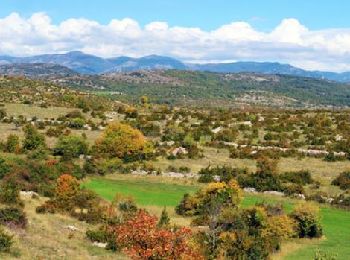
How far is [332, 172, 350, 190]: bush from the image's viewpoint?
50.1 meters

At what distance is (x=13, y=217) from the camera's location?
32.5 metres

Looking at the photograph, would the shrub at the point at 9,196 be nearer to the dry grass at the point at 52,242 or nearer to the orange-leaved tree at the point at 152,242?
the dry grass at the point at 52,242

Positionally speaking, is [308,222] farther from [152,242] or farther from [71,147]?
[71,147]

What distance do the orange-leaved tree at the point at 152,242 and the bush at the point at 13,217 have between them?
12532 mm

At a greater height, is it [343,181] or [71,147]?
[71,147]

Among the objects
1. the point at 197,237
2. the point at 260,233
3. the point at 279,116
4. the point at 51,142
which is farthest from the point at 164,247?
the point at 279,116

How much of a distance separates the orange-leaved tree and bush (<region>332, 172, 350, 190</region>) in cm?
3130

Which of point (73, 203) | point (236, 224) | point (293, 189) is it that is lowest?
point (293, 189)

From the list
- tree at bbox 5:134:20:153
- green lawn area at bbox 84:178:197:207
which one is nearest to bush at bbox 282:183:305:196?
green lawn area at bbox 84:178:197:207

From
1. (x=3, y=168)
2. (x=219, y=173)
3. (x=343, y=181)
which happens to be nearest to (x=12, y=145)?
(x=3, y=168)

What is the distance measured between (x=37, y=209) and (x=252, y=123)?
51703 mm

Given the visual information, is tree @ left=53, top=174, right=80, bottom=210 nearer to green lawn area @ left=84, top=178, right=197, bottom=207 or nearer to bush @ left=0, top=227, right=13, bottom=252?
green lawn area @ left=84, top=178, right=197, bottom=207

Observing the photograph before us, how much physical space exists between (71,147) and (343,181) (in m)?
27.6

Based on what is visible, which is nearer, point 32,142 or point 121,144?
point 121,144
